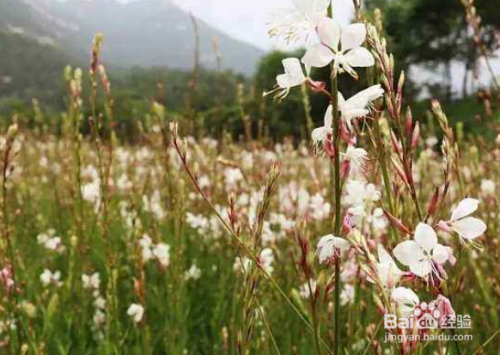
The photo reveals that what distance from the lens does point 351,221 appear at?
846 mm

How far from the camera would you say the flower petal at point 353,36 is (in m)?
0.75

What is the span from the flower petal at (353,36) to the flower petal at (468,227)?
27cm

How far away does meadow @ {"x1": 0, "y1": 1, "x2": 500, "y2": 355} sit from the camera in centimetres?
78

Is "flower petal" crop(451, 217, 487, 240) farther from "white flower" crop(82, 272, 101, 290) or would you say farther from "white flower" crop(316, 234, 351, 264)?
"white flower" crop(82, 272, 101, 290)

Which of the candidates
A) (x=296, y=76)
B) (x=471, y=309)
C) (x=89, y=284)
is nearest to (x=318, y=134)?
(x=296, y=76)

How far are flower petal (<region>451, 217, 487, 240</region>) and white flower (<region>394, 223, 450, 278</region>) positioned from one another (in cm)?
6

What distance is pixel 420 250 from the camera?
0.73 metres

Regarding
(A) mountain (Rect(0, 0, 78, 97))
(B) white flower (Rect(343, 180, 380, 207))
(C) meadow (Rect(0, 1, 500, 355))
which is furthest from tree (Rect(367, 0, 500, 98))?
(A) mountain (Rect(0, 0, 78, 97))

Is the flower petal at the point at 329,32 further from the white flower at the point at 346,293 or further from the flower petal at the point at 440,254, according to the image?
the white flower at the point at 346,293

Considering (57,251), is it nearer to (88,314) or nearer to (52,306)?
(88,314)

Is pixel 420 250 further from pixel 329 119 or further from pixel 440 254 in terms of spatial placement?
pixel 329 119

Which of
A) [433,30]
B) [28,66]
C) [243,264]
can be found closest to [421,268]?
[243,264]

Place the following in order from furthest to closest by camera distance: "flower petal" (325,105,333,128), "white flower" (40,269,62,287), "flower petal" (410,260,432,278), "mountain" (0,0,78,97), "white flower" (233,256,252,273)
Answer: "mountain" (0,0,78,97) < "white flower" (40,269,62,287) < "white flower" (233,256,252,273) < "flower petal" (325,105,333,128) < "flower petal" (410,260,432,278)

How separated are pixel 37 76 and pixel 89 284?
3183 inches
